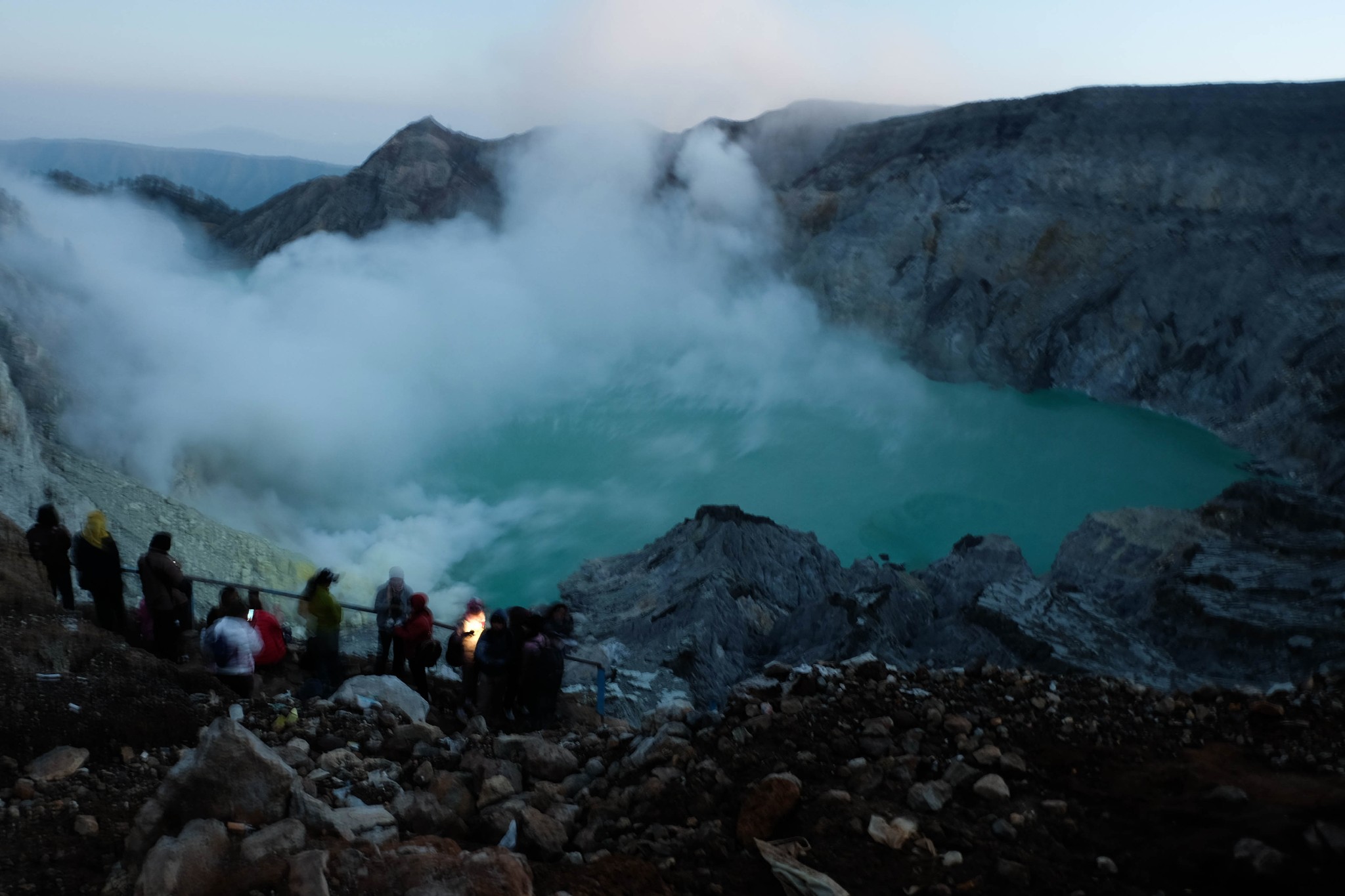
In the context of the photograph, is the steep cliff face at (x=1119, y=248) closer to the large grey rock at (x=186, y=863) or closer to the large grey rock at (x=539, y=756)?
the large grey rock at (x=539, y=756)

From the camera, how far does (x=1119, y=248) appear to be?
23031 mm

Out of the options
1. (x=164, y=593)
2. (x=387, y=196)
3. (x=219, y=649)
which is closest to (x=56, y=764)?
(x=219, y=649)

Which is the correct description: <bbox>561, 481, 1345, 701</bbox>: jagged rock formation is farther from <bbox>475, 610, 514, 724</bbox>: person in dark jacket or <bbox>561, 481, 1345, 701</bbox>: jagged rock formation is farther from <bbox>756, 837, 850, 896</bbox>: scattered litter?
<bbox>756, 837, 850, 896</bbox>: scattered litter

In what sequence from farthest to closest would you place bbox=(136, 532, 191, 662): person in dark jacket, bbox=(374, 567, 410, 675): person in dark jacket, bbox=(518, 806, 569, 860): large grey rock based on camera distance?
bbox=(374, 567, 410, 675): person in dark jacket
bbox=(136, 532, 191, 662): person in dark jacket
bbox=(518, 806, 569, 860): large grey rock

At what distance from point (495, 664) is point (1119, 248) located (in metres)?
22.1

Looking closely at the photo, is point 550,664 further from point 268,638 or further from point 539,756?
point 268,638

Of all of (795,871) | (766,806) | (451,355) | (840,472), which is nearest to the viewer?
(795,871)

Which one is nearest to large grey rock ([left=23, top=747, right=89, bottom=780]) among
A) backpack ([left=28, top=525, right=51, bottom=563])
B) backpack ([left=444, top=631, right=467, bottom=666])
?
backpack ([left=444, top=631, right=467, bottom=666])

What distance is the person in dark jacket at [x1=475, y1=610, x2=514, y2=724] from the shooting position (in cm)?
608

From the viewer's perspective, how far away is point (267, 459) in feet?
58.6

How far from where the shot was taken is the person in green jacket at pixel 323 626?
618 cm

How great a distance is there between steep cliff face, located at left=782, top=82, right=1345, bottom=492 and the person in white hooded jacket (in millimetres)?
17982

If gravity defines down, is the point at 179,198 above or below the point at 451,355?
above

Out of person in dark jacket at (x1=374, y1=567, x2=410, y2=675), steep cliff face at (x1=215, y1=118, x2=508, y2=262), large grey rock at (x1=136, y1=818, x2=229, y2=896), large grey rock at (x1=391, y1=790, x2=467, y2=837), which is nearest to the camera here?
large grey rock at (x1=136, y1=818, x2=229, y2=896)
